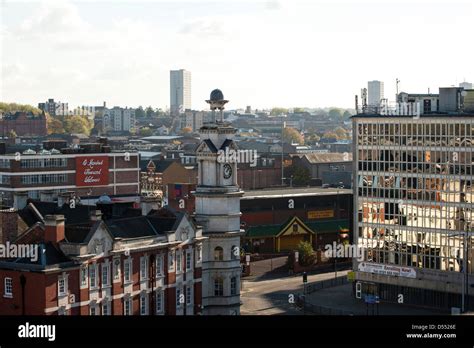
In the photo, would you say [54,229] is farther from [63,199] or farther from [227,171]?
[63,199]

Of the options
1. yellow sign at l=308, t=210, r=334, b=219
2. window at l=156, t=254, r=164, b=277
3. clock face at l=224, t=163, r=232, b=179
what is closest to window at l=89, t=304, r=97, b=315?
window at l=156, t=254, r=164, b=277

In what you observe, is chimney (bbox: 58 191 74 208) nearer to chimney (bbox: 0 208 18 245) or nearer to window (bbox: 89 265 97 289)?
chimney (bbox: 0 208 18 245)

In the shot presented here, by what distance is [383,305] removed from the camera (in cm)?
7612

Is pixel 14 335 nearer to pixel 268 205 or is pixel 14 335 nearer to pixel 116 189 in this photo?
pixel 268 205

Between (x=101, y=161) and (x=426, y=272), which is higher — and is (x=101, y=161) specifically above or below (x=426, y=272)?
above

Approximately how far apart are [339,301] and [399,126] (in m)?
14.0

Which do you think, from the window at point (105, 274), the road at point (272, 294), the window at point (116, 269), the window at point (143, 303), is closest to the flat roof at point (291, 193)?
the road at point (272, 294)

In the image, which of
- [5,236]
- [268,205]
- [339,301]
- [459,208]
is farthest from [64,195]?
[268,205]

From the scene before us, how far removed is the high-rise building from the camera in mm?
72750

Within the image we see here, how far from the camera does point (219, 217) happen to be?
62875 millimetres

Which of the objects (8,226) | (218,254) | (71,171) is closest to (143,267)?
(8,226)

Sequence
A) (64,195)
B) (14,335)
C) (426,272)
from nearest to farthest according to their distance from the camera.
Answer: (14,335), (64,195), (426,272)

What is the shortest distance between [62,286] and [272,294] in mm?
35788

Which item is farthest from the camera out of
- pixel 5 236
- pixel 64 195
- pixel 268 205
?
pixel 268 205
